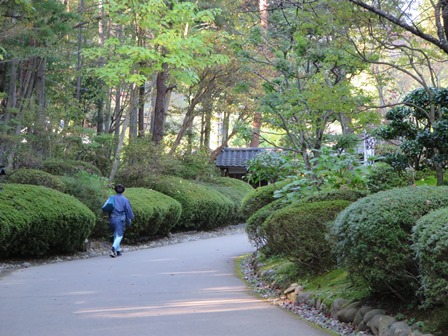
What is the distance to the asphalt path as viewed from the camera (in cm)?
699

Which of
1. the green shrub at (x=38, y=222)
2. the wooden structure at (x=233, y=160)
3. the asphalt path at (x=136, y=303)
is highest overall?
the wooden structure at (x=233, y=160)

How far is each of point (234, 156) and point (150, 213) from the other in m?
20.9

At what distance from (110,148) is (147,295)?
1887cm

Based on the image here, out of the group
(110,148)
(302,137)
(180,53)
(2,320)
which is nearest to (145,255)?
(302,137)

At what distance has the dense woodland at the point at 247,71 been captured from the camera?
414 inches

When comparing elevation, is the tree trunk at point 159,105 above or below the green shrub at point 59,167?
above

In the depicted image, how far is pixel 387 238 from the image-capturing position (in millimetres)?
6434

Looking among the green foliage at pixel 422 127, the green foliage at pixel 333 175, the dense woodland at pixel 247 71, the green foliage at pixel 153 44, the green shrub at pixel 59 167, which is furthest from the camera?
the green shrub at pixel 59 167

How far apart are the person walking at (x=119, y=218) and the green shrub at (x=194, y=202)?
6.82m

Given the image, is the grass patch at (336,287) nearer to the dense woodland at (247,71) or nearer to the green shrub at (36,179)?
the dense woodland at (247,71)

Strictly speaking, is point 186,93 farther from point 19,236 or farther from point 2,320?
point 2,320

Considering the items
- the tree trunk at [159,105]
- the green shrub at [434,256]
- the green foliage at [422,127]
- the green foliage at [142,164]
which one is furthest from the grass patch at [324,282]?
the tree trunk at [159,105]

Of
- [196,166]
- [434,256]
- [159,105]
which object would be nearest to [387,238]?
[434,256]

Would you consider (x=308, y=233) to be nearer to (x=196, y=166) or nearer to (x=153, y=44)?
(x=153, y=44)
